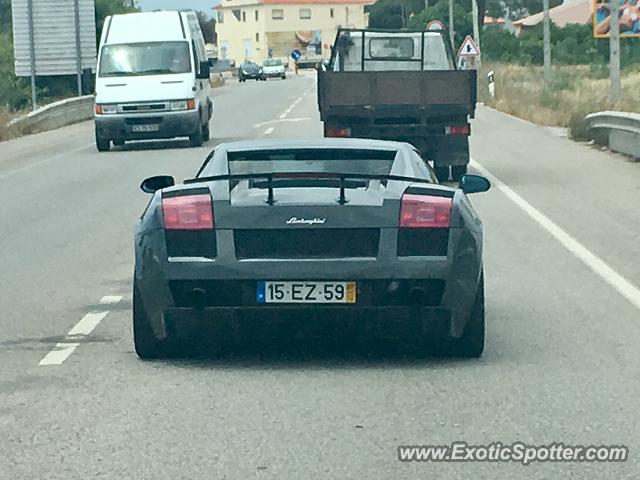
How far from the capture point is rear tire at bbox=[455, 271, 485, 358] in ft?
28.9

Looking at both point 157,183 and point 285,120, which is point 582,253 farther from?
point 285,120

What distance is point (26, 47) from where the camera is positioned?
160ft

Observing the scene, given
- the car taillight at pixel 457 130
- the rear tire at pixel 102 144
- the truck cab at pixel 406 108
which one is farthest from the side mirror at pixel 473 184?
the rear tire at pixel 102 144

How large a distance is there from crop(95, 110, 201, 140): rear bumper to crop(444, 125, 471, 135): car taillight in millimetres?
10515

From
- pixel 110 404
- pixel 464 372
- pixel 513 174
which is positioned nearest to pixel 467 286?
pixel 464 372

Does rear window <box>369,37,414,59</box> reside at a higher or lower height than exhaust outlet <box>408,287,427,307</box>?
higher

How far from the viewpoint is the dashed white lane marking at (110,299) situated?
11.6m

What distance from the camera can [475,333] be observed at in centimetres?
889

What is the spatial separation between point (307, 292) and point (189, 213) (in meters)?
0.74

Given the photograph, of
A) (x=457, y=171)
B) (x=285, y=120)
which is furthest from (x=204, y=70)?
(x=457, y=171)

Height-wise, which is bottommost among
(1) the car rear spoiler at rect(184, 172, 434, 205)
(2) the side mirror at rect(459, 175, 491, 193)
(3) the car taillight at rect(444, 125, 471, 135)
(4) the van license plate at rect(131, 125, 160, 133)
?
(4) the van license plate at rect(131, 125, 160, 133)

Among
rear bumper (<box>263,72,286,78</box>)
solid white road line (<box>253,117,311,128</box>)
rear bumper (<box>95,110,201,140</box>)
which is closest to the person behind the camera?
rear bumper (<box>95,110,201,140</box>)

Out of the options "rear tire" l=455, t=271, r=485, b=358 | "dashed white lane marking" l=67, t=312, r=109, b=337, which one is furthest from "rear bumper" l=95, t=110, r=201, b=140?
"rear tire" l=455, t=271, r=485, b=358

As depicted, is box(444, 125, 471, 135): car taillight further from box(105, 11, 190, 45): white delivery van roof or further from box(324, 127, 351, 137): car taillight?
box(105, 11, 190, 45): white delivery van roof
